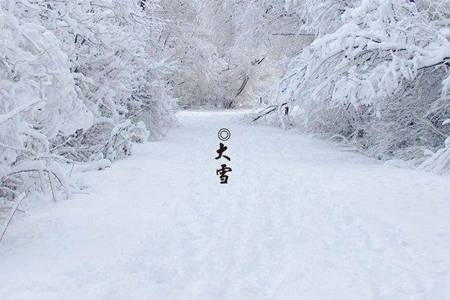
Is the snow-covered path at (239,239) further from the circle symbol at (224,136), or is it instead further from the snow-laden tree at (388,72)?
the circle symbol at (224,136)

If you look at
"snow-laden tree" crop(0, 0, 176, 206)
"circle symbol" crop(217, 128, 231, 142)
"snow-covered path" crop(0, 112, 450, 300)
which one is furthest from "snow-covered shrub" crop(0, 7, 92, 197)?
"circle symbol" crop(217, 128, 231, 142)

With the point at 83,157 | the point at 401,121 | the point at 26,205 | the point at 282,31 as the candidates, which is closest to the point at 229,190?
the point at 26,205

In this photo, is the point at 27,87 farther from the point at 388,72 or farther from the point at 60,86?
the point at 388,72

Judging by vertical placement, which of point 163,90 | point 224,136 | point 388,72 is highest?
point 388,72

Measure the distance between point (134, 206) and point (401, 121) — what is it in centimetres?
650

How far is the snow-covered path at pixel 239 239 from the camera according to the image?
4.05m

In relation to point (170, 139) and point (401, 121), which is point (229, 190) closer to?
point (401, 121)

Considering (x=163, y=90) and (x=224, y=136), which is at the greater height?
(x=163, y=90)

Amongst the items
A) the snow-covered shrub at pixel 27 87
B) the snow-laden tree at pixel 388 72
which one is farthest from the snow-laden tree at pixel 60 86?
the snow-laden tree at pixel 388 72

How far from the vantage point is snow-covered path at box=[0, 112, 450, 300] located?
405 cm

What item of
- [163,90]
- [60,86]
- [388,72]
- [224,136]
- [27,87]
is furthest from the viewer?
[163,90]

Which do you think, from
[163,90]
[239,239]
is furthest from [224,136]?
[239,239]

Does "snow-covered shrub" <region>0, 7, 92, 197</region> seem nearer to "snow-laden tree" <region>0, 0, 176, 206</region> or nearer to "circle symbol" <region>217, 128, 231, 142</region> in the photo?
"snow-laden tree" <region>0, 0, 176, 206</region>

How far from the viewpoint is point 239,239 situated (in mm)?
5328
